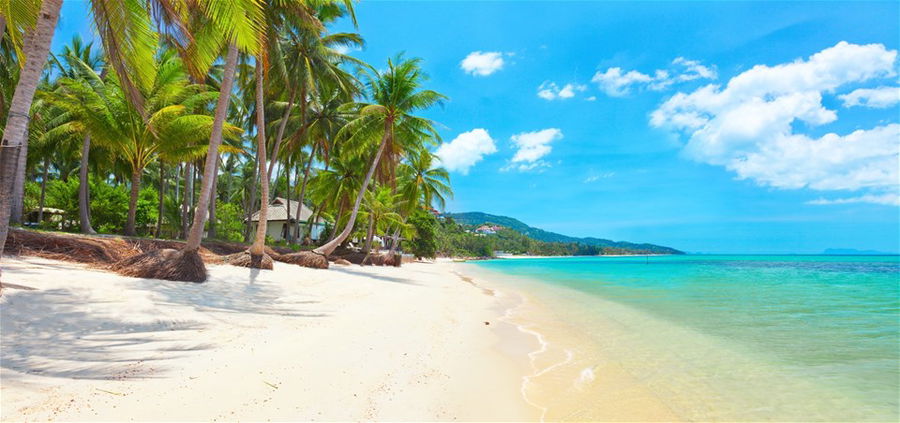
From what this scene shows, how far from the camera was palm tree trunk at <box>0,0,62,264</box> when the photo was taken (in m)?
4.27

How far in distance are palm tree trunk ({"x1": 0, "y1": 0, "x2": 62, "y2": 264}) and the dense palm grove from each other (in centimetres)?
1

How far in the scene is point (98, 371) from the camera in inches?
115

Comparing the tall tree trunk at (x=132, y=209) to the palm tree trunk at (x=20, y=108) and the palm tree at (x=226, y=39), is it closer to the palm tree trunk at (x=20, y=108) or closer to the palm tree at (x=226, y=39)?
the palm tree at (x=226, y=39)

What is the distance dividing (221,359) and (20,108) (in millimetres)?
3924

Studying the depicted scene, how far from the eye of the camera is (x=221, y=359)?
3.45m

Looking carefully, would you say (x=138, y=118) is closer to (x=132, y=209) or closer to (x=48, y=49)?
(x=132, y=209)

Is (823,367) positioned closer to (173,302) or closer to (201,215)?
(173,302)

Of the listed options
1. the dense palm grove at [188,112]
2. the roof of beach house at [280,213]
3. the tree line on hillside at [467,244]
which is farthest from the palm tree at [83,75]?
the tree line on hillside at [467,244]

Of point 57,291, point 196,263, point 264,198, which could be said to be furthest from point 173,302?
point 264,198

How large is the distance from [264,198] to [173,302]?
7183 millimetres

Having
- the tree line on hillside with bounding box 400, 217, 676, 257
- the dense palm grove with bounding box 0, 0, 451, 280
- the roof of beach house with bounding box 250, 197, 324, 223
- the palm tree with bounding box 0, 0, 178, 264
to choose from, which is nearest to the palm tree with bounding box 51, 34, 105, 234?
the dense palm grove with bounding box 0, 0, 451, 280

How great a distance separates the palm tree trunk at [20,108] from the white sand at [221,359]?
108cm

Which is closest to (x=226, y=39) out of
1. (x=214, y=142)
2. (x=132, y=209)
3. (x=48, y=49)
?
(x=48, y=49)

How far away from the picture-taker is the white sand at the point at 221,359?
8.57 feet
